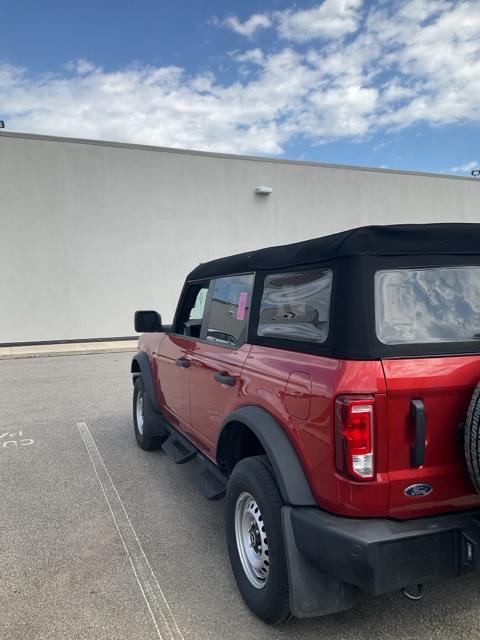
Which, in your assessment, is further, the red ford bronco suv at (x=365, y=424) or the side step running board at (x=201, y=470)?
the side step running board at (x=201, y=470)

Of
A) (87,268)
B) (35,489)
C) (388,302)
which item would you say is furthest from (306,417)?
(87,268)

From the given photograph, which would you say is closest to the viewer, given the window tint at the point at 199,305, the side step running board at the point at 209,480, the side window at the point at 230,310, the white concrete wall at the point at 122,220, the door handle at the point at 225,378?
the door handle at the point at 225,378

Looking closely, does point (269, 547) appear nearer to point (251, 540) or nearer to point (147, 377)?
point (251, 540)

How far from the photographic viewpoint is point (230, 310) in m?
3.36

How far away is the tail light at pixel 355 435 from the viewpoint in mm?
1989

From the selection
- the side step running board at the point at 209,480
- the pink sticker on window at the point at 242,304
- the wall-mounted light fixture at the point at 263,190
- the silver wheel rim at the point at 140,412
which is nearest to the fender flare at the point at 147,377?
the silver wheel rim at the point at 140,412

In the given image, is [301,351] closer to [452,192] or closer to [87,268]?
[87,268]

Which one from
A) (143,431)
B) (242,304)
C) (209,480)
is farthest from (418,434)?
(143,431)

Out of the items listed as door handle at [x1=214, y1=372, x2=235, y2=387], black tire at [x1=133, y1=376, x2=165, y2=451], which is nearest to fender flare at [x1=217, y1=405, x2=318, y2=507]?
door handle at [x1=214, y1=372, x2=235, y2=387]

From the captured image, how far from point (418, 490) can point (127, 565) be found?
1.92 meters

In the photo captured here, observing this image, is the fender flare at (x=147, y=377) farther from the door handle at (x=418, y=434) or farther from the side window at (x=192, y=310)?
the door handle at (x=418, y=434)

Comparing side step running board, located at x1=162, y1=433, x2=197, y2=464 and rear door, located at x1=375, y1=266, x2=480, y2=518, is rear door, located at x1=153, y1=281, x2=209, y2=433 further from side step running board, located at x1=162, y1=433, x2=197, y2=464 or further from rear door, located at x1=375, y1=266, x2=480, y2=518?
rear door, located at x1=375, y1=266, x2=480, y2=518

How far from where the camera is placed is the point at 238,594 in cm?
275

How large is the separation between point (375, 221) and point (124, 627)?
60.5 ft
